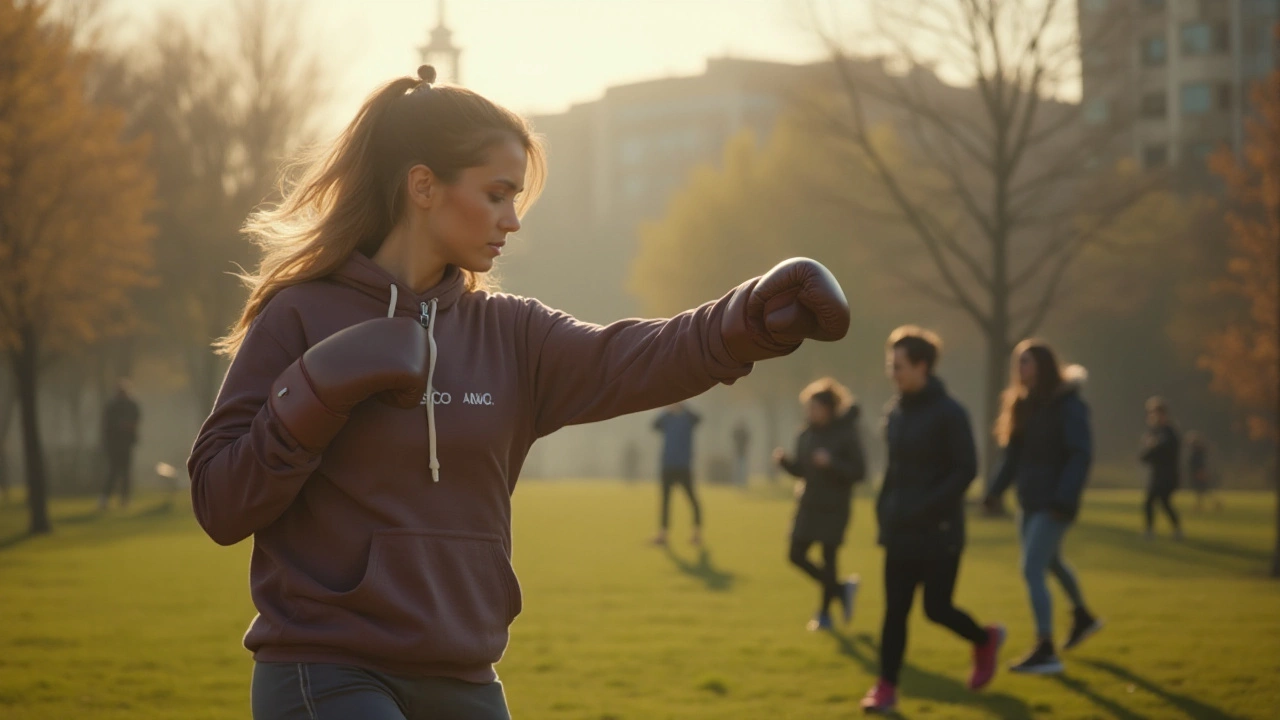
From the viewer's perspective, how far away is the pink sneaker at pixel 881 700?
8.19m

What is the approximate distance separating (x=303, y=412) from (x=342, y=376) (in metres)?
0.10

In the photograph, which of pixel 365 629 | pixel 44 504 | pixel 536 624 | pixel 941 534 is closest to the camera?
pixel 365 629

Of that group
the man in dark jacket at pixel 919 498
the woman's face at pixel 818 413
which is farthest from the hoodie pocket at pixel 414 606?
the woman's face at pixel 818 413

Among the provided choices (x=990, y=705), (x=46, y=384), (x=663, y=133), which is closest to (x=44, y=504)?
(x=990, y=705)

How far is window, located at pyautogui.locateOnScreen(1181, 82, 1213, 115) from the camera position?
234ft

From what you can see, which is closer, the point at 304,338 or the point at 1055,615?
the point at 304,338

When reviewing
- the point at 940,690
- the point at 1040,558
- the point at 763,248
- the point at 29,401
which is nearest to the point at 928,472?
the point at 940,690

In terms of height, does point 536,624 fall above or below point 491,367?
below

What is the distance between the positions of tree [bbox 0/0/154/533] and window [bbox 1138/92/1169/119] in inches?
2412

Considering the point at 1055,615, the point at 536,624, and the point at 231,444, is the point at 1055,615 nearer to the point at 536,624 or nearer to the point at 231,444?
the point at 536,624

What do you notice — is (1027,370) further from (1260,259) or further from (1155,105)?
(1155,105)

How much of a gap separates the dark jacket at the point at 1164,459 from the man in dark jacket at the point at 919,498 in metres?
13.3

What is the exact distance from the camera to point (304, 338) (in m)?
3.12

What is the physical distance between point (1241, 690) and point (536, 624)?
5.26 metres
